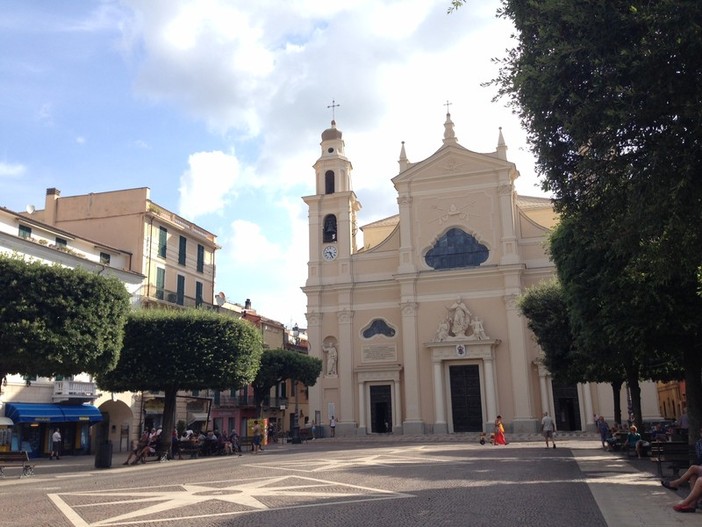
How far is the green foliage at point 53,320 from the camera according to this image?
18984 mm

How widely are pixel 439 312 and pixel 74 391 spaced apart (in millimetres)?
22312

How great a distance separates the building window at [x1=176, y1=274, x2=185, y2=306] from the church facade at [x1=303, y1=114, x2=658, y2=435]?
9839mm

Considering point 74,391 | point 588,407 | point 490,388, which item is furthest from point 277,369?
point 588,407

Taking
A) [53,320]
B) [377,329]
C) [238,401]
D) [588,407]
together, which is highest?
[377,329]

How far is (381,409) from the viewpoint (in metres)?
43.8

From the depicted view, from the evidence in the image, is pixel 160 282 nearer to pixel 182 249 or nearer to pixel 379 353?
pixel 182 249

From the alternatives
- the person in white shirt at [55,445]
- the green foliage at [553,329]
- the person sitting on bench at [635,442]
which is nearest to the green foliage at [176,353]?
the person in white shirt at [55,445]

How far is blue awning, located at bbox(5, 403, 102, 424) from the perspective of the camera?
2784 cm

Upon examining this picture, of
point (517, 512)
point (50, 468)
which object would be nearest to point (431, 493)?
point (517, 512)

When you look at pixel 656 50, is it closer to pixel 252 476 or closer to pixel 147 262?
pixel 252 476

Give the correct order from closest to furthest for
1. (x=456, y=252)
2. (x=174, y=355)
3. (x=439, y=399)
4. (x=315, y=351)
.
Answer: (x=174, y=355) < (x=439, y=399) < (x=456, y=252) < (x=315, y=351)

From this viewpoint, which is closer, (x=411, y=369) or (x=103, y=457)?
(x=103, y=457)

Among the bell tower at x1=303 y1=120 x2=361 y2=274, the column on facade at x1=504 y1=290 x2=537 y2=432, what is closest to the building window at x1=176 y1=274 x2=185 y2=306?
the bell tower at x1=303 y1=120 x2=361 y2=274

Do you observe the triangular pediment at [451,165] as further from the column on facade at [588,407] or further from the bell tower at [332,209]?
the column on facade at [588,407]
